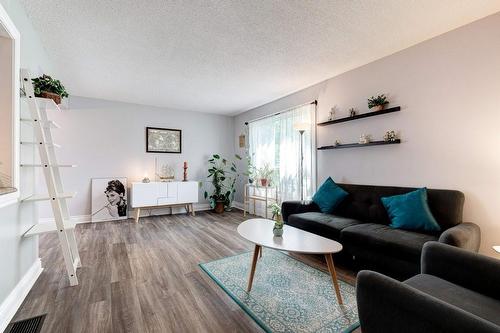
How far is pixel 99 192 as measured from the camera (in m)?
4.53

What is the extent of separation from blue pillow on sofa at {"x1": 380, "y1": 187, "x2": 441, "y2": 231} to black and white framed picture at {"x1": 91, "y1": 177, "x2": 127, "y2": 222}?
184 inches

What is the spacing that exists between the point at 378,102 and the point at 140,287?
331 centimetres

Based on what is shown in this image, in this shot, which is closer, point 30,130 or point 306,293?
point 306,293

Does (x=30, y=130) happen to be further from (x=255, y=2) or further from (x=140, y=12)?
(x=255, y=2)

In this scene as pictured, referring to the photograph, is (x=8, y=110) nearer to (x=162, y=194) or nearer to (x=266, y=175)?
(x=162, y=194)

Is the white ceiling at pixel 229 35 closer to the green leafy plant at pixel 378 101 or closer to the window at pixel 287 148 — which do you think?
the green leafy plant at pixel 378 101

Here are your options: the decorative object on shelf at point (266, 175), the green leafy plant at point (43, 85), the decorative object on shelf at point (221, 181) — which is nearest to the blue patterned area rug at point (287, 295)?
the decorative object on shelf at point (266, 175)

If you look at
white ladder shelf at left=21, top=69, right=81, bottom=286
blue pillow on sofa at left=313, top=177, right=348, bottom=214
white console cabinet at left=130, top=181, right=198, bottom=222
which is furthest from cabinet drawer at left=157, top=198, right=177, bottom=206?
blue pillow on sofa at left=313, top=177, right=348, bottom=214

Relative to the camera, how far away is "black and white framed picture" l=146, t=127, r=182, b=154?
5.08 m

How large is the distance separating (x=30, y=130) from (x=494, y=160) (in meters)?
4.42

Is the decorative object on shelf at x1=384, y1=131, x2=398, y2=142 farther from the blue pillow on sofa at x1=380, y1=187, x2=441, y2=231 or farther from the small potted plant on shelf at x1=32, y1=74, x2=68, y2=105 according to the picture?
the small potted plant on shelf at x1=32, y1=74, x2=68, y2=105

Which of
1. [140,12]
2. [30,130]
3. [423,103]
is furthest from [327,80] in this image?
[30,130]

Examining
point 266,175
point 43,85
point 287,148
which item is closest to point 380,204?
point 287,148

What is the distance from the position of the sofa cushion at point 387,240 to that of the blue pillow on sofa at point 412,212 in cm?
9
